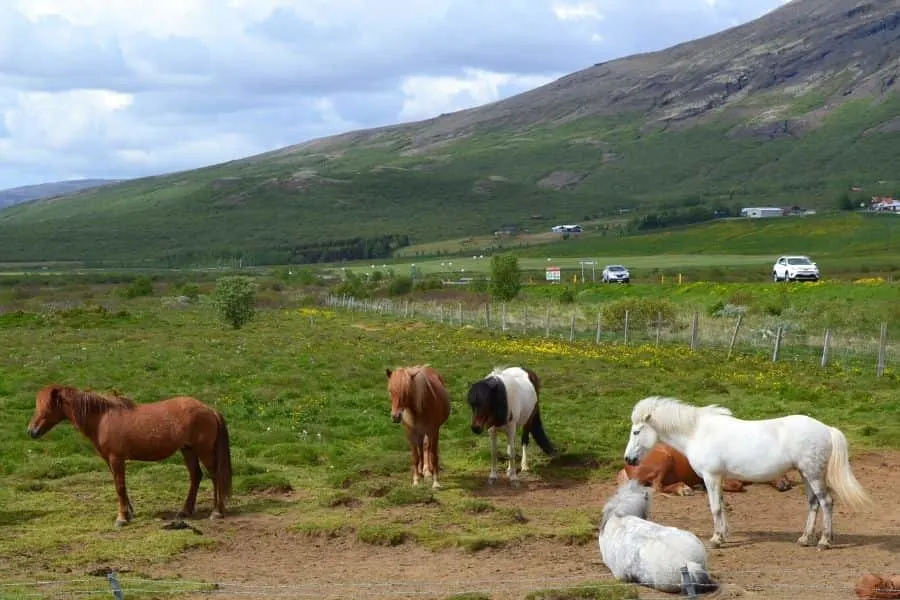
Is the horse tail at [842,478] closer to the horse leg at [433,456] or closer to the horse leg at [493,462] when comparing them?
the horse leg at [493,462]

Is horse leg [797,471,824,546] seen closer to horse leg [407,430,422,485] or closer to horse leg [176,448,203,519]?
→ horse leg [407,430,422,485]

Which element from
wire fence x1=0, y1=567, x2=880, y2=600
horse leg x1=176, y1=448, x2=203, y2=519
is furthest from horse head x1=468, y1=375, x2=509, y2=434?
wire fence x1=0, y1=567, x2=880, y2=600

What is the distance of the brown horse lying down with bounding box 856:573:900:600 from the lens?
9.94m

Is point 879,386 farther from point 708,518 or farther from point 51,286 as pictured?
point 51,286

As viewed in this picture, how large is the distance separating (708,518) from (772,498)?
1.81 metres

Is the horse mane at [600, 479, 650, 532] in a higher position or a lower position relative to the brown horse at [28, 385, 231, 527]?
lower

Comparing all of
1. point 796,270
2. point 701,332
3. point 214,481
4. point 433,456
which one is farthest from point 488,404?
point 796,270

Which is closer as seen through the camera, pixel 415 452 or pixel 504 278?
pixel 415 452

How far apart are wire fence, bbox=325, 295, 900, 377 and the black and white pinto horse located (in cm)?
1394

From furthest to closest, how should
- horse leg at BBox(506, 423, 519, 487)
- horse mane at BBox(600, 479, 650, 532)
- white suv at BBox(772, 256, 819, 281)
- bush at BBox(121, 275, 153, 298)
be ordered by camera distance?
bush at BBox(121, 275, 153, 298)
white suv at BBox(772, 256, 819, 281)
horse leg at BBox(506, 423, 519, 487)
horse mane at BBox(600, 479, 650, 532)

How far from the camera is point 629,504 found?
12.4 meters

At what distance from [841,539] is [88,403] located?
1018 cm

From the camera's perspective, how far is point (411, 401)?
664 inches

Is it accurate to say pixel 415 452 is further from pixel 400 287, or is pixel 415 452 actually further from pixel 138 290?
pixel 138 290
